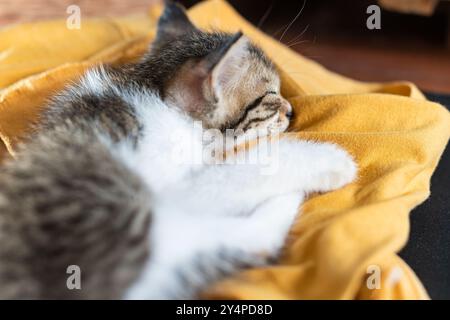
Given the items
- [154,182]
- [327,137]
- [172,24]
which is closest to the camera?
[154,182]

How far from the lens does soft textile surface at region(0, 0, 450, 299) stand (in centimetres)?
89

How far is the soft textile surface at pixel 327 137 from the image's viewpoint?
2.90 ft

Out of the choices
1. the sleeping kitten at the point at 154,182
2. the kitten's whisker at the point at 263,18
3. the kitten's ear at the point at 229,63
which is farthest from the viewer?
the kitten's whisker at the point at 263,18

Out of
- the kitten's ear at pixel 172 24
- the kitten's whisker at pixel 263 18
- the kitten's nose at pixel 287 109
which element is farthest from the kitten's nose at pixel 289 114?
the kitten's whisker at pixel 263 18

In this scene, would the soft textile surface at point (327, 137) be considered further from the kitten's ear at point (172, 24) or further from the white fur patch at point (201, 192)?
the kitten's ear at point (172, 24)

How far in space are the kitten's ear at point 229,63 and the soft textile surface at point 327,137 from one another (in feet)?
0.66

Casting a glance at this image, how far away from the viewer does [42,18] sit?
224 centimetres

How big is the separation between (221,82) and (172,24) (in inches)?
16.6

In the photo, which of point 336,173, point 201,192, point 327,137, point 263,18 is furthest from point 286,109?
point 263,18

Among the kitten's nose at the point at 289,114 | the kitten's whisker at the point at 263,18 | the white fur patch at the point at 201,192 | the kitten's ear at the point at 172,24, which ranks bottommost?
the white fur patch at the point at 201,192

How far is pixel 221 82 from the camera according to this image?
1.12 meters

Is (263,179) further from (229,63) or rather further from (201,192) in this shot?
(229,63)

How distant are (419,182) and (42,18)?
1.77m

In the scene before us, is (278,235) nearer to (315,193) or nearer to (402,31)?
(315,193)
